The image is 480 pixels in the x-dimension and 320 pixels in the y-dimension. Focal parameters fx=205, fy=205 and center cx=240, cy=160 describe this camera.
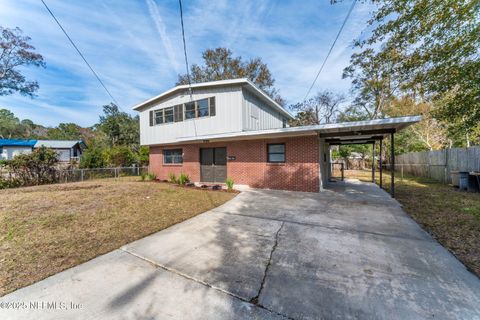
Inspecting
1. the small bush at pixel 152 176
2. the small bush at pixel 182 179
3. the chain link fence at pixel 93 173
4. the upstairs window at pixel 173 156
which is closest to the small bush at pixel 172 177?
the small bush at pixel 182 179

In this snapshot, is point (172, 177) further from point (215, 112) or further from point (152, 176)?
point (215, 112)

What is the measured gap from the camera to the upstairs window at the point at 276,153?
952 cm

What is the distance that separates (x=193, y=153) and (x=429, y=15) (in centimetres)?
1189

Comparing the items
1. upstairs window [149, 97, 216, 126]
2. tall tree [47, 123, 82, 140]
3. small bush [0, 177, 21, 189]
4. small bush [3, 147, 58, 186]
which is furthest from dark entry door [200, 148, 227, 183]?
tall tree [47, 123, 82, 140]

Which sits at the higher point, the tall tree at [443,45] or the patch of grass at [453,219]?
the tall tree at [443,45]

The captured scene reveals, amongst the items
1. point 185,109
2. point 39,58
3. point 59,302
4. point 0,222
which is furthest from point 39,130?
point 59,302

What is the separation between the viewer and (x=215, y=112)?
1105 cm

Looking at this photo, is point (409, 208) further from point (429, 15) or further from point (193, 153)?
point (193, 153)

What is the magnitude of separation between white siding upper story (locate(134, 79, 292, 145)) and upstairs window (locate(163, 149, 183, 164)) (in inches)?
31.8

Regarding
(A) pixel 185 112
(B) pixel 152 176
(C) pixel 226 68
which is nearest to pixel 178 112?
(A) pixel 185 112

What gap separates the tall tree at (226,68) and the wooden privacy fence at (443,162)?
17.1 m

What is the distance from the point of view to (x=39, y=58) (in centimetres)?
2031

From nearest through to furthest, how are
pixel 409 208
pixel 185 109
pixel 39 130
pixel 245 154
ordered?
pixel 409 208
pixel 245 154
pixel 185 109
pixel 39 130

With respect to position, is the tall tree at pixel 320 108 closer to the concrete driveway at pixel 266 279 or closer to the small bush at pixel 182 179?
the small bush at pixel 182 179
